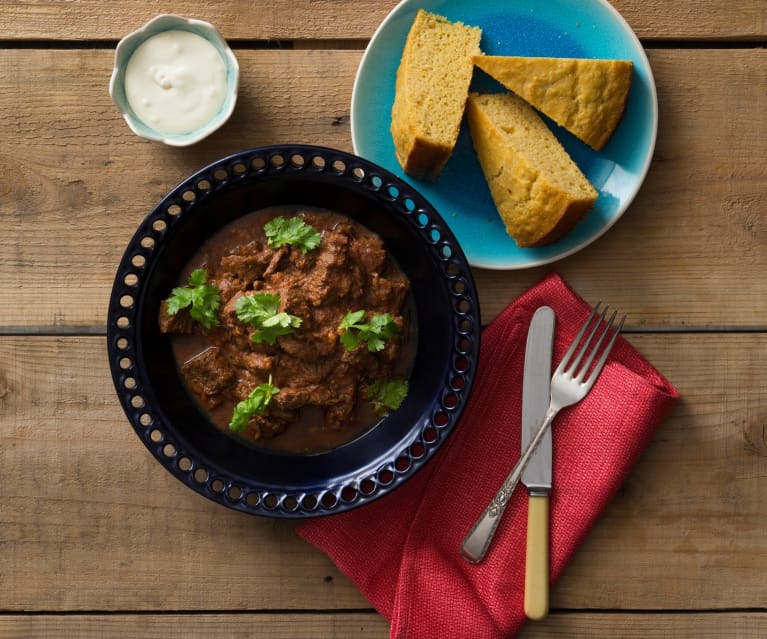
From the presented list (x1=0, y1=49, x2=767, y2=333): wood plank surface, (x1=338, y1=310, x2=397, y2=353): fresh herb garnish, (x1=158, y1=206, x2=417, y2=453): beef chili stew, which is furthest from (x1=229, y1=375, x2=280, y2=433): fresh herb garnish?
(x1=0, y1=49, x2=767, y2=333): wood plank surface

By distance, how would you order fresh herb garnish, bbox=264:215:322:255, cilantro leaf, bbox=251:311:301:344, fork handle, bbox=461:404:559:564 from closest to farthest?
cilantro leaf, bbox=251:311:301:344
fresh herb garnish, bbox=264:215:322:255
fork handle, bbox=461:404:559:564

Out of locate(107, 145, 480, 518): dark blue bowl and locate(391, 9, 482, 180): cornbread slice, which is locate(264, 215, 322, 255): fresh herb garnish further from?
locate(391, 9, 482, 180): cornbread slice

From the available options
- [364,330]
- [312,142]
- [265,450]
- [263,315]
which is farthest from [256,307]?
[312,142]

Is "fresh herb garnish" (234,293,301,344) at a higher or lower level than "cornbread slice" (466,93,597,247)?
lower

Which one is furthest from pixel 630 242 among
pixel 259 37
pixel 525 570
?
pixel 259 37

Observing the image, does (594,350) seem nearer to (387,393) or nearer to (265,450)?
(387,393)

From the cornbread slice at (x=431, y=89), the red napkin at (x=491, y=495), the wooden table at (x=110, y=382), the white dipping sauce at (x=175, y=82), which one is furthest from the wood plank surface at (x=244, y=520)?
the cornbread slice at (x=431, y=89)
